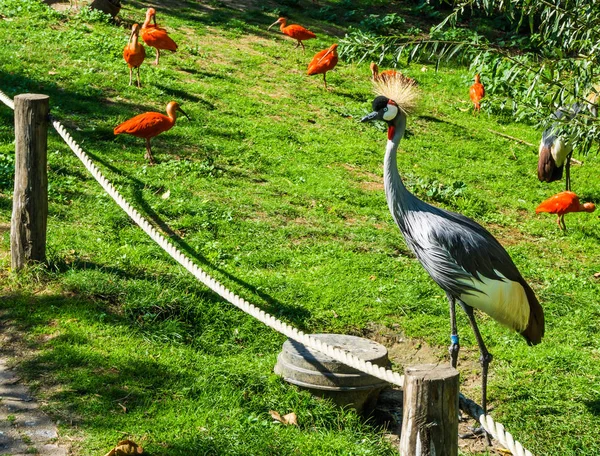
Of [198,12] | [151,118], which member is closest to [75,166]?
[151,118]

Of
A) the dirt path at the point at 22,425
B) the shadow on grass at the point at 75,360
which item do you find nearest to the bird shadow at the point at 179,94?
the shadow on grass at the point at 75,360

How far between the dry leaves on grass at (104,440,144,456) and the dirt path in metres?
0.32

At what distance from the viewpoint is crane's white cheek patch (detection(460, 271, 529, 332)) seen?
577cm

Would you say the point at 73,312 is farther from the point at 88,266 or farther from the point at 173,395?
the point at 173,395

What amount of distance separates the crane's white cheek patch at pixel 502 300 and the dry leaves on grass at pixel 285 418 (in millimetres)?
1501

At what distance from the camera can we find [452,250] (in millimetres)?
5641

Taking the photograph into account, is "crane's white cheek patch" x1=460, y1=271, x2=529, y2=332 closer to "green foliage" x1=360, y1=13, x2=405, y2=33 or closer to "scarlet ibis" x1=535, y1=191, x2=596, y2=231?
"scarlet ibis" x1=535, y1=191, x2=596, y2=231

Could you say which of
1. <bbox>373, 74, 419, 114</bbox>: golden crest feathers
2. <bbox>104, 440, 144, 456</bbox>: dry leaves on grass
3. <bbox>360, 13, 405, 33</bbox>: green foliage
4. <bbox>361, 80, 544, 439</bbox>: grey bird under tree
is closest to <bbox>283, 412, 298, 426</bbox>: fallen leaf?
<bbox>104, 440, 144, 456</bbox>: dry leaves on grass

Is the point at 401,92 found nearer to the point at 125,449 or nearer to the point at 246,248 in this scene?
the point at 246,248

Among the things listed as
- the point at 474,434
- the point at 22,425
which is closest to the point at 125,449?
the point at 22,425

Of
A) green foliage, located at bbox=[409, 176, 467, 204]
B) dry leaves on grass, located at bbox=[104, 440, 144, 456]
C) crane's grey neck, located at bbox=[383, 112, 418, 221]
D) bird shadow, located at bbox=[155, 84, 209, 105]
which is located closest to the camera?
dry leaves on grass, located at bbox=[104, 440, 144, 456]

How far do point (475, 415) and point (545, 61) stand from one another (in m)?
3.57

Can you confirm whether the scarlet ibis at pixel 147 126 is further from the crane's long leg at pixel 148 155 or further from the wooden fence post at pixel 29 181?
the wooden fence post at pixel 29 181

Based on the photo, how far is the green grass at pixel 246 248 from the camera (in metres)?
5.52
